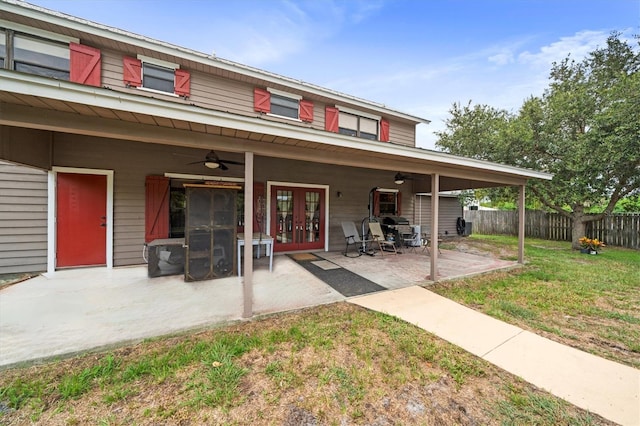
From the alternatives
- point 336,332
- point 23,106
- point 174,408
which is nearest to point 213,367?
point 174,408

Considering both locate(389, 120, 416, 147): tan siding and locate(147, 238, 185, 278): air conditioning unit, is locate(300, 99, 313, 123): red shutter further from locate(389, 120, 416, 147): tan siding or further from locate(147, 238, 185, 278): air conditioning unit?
locate(147, 238, 185, 278): air conditioning unit

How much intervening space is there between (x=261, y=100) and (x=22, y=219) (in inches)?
213

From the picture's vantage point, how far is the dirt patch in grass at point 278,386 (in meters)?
1.70

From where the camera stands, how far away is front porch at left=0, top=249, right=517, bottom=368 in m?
2.54

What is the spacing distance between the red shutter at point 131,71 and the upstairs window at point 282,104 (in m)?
2.51

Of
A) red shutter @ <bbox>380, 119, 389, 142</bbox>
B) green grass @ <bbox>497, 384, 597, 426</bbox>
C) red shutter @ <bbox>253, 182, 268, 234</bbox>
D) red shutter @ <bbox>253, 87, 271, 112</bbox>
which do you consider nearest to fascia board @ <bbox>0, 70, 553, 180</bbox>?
green grass @ <bbox>497, 384, 597, 426</bbox>

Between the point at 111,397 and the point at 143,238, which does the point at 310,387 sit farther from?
the point at 143,238

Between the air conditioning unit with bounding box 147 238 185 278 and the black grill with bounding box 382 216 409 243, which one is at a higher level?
the black grill with bounding box 382 216 409 243

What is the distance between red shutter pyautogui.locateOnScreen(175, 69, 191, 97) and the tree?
11096 millimetres

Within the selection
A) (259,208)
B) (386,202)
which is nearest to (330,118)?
(386,202)

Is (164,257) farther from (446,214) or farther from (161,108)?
(446,214)

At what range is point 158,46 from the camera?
527cm

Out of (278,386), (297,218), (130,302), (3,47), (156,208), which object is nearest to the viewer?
(278,386)

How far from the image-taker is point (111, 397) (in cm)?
181
